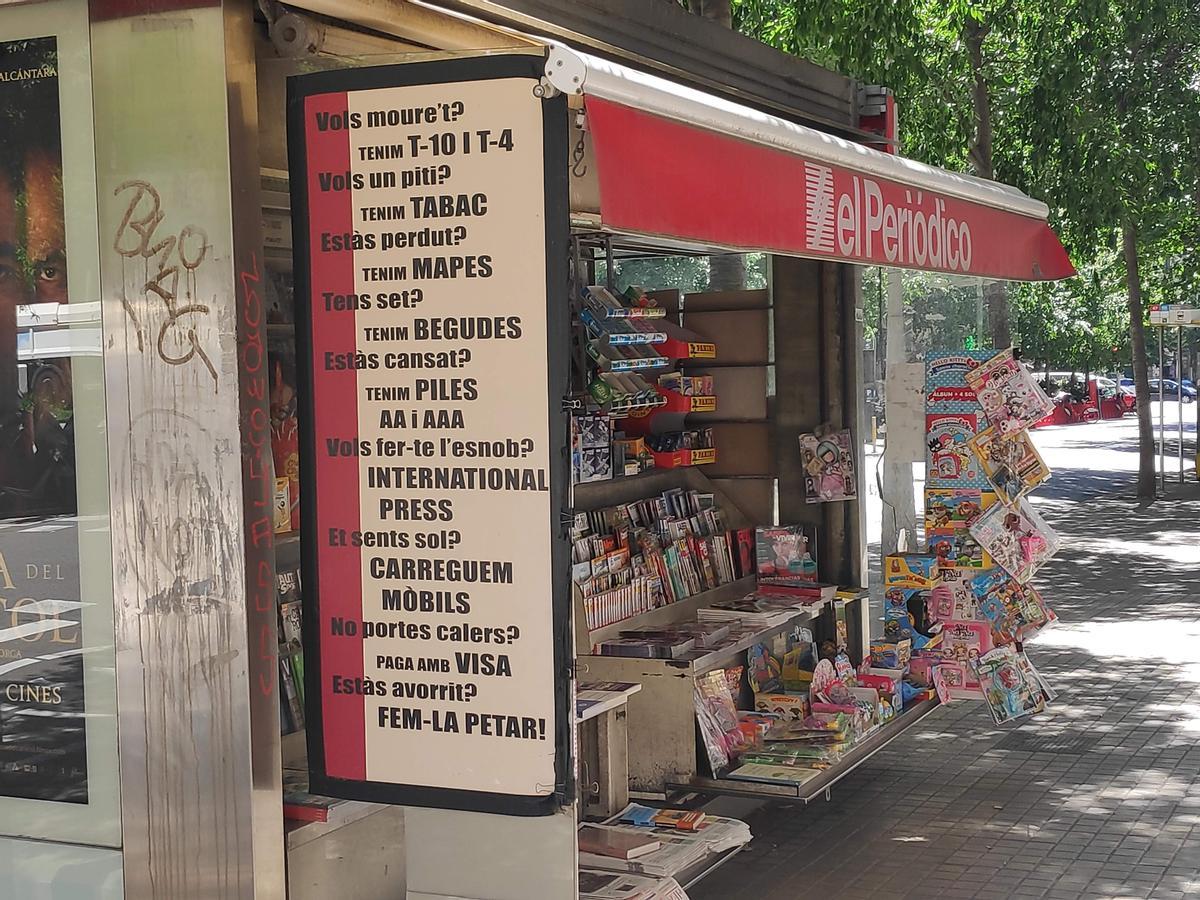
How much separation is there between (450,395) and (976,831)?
426cm

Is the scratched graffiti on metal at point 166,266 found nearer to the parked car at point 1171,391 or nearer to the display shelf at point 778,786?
the display shelf at point 778,786

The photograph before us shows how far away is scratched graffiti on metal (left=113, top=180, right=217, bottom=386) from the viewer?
3.53 m

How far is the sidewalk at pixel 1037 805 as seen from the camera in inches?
233

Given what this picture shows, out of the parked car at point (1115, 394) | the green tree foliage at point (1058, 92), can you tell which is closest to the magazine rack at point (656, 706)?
the green tree foliage at point (1058, 92)

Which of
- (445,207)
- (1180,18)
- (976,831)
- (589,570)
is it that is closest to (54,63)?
(445,207)

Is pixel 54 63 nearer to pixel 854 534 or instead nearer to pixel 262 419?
pixel 262 419

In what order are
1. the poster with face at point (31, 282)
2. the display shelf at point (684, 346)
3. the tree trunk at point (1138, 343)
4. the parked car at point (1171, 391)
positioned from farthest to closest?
the parked car at point (1171, 391) < the tree trunk at point (1138, 343) < the display shelf at point (684, 346) < the poster with face at point (31, 282)

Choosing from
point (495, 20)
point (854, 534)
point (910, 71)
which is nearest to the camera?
point (495, 20)

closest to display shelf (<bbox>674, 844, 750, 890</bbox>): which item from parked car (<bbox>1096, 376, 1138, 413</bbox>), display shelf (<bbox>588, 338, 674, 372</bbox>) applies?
display shelf (<bbox>588, 338, 674, 372</bbox>)

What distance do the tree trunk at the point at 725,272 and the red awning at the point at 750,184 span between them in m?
2.18

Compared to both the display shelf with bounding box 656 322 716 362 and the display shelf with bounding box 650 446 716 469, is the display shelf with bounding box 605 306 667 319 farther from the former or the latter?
the display shelf with bounding box 650 446 716 469

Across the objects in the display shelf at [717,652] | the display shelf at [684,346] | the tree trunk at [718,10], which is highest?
the tree trunk at [718,10]

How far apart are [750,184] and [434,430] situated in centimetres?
124

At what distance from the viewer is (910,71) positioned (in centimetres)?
1241
